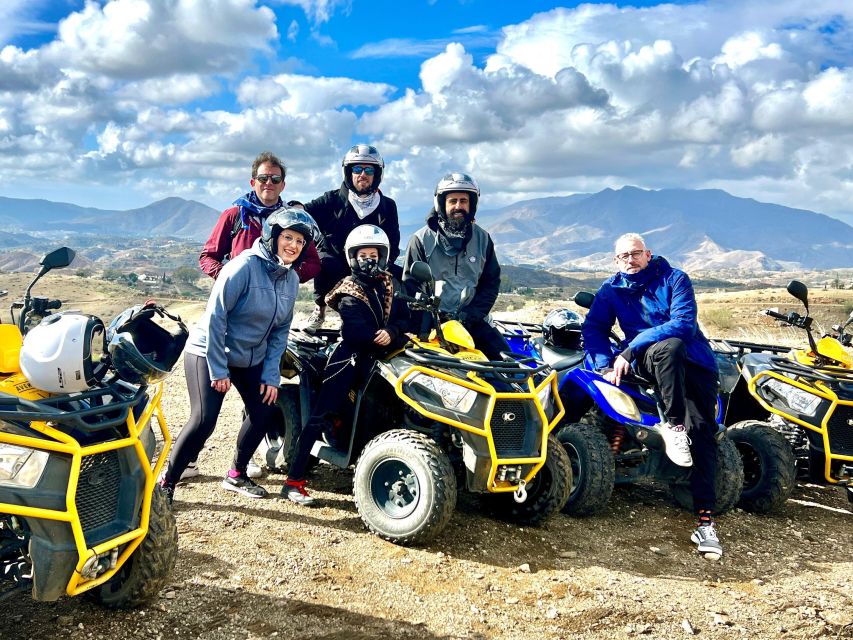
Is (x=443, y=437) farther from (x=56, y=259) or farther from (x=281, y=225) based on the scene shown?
(x=56, y=259)

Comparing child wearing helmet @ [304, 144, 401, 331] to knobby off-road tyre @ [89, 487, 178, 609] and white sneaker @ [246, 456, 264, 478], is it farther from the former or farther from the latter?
knobby off-road tyre @ [89, 487, 178, 609]

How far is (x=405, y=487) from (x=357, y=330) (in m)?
1.25

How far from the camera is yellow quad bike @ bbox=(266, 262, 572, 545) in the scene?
16.4 feet

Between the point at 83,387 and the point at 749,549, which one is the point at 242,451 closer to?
the point at 83,387

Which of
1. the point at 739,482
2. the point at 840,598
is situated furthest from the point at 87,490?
the point at 739,482

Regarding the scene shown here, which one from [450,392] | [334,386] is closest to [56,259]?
[334,386]

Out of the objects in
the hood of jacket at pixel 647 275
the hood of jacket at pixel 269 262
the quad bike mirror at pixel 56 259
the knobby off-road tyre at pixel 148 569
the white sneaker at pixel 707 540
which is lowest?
the white sneaker at pixel 707 540

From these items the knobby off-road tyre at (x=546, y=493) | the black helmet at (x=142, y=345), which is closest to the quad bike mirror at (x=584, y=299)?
the knobby off-road tyre at (x=546, y=493)

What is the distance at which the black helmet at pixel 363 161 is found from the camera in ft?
23.0

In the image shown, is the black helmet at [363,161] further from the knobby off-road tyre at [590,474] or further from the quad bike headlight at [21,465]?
the quad bike headlight at [21,465]

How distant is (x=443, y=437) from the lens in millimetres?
5512

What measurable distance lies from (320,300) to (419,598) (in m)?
3.39

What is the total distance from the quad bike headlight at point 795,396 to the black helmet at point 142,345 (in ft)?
17.8

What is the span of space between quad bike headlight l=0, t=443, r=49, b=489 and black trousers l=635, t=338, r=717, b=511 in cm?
456
